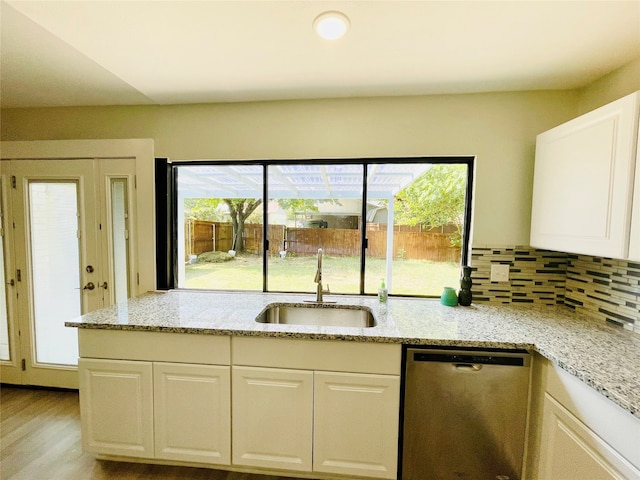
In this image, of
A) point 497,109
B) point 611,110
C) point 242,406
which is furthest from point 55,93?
point 611,110

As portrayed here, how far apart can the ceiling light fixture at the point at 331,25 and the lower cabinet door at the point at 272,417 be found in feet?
5.28

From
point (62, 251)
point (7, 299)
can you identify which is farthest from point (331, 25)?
point (7, 299)

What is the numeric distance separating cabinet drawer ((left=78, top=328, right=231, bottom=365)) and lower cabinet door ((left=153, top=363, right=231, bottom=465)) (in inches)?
1.9

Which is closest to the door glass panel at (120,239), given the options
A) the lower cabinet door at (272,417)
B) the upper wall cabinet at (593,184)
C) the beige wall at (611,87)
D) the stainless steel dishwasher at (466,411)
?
the lower cabinet door at (272,417)

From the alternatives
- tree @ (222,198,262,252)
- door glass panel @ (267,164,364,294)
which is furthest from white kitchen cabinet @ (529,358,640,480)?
tree @ (222,198,262,252)

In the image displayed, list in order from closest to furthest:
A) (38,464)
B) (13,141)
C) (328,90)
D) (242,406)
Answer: (242,406) → (38,464) → (328,90) → (13,141)

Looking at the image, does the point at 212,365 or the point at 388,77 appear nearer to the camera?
the point at 212,365

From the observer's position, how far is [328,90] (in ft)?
5.90

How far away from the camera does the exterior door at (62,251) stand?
206cm

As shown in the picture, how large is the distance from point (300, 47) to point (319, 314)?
63.1 inches

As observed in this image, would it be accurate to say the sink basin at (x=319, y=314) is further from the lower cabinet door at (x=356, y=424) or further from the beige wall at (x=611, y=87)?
the beige wall at (x=611, y=87)

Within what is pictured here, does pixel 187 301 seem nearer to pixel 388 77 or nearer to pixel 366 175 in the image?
pixel 366 175

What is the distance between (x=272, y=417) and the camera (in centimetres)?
140

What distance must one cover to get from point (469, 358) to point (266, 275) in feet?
4.82
